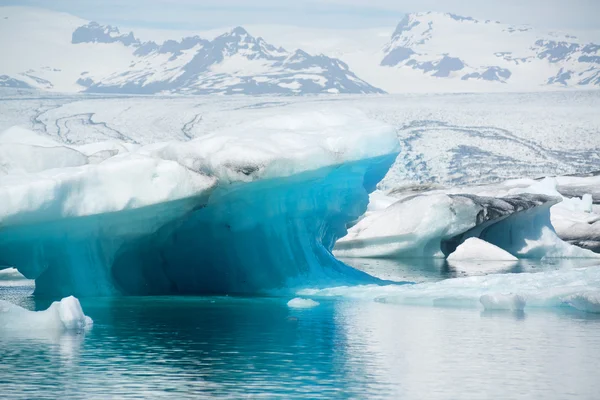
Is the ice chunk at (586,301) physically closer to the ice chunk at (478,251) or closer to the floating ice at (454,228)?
the floating ice at (454,228)

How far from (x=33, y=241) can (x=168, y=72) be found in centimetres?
13176

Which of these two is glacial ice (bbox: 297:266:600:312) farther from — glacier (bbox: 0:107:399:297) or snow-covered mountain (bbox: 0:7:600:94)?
snow-covered mountain (bbox: 0:7:600:94)

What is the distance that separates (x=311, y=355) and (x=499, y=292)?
394 centimetres

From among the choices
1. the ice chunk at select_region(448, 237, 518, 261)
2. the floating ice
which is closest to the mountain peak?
the floating ice

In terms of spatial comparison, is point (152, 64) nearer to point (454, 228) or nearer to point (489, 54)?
point (489, 54)

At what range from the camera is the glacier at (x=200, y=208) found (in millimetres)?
11258

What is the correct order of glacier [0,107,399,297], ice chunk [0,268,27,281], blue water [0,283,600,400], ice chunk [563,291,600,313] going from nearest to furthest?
blue water [0,283,600,400] < ice chunk [563,291,600,313] < glacier [0,107,399,297] < ice chunk [0,268,27,281]

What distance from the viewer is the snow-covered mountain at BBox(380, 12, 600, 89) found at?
15762cm

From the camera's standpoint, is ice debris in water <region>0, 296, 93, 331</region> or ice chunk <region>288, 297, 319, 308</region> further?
ice chunk <region>288, 297, 319, 308</region>

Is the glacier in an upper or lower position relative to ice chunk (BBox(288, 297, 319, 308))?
upper

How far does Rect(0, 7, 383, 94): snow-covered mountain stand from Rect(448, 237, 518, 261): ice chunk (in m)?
91.9

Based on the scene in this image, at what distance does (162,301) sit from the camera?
39.1 ft

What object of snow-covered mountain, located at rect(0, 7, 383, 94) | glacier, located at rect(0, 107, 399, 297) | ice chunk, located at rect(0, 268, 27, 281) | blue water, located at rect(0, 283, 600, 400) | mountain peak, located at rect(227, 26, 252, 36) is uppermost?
mountain peak, located at rect(227, 26, 252, 36)

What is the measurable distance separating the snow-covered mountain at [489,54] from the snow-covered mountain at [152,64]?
21050 millimetres
